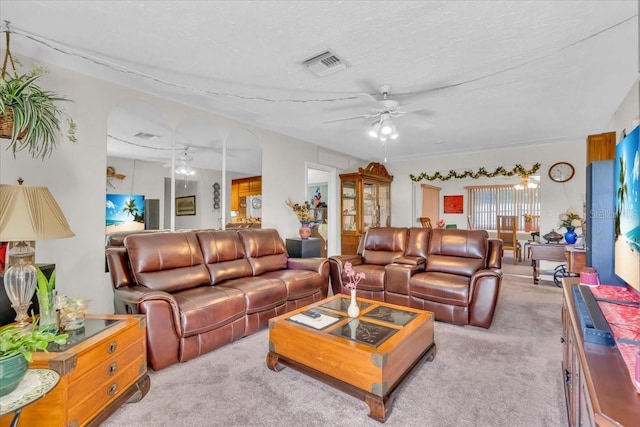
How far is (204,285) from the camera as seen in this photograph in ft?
9.52

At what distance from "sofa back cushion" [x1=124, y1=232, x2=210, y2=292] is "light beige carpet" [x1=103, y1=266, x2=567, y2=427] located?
0.70 m

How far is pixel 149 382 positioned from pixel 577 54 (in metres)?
3.90

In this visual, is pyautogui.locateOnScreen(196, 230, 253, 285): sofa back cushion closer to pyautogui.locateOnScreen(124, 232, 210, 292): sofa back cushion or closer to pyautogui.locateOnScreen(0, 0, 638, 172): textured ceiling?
pyautogui.locateOnScreen(124, 232, 210, 292): sofa back cushion

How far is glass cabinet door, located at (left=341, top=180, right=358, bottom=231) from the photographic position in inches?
237

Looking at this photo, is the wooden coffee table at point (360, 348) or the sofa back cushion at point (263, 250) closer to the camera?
the wooden coffee table at point (360, 348)

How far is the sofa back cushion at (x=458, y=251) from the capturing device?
11.2 ft

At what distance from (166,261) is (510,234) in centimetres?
722

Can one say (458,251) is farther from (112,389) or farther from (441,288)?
(112,389)

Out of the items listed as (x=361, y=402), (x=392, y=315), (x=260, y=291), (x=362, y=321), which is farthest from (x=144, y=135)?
(x=361, y=402)

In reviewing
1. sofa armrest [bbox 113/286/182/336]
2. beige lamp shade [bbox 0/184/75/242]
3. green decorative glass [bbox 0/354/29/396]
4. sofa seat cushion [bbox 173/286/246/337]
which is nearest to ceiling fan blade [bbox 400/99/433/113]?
sofa seat cushion [bbox 173/286/246/337]

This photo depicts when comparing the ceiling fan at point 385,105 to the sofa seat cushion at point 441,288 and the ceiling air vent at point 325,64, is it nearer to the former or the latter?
the ceiling air vent at point 325,64

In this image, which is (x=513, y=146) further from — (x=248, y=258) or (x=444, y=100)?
(x=248, y=258)

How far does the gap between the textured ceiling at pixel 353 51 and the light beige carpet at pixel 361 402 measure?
235 cm

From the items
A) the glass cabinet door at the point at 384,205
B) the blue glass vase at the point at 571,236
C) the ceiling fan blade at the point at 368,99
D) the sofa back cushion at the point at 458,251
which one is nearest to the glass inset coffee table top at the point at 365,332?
the sofa back cushion at the point at 458,251
